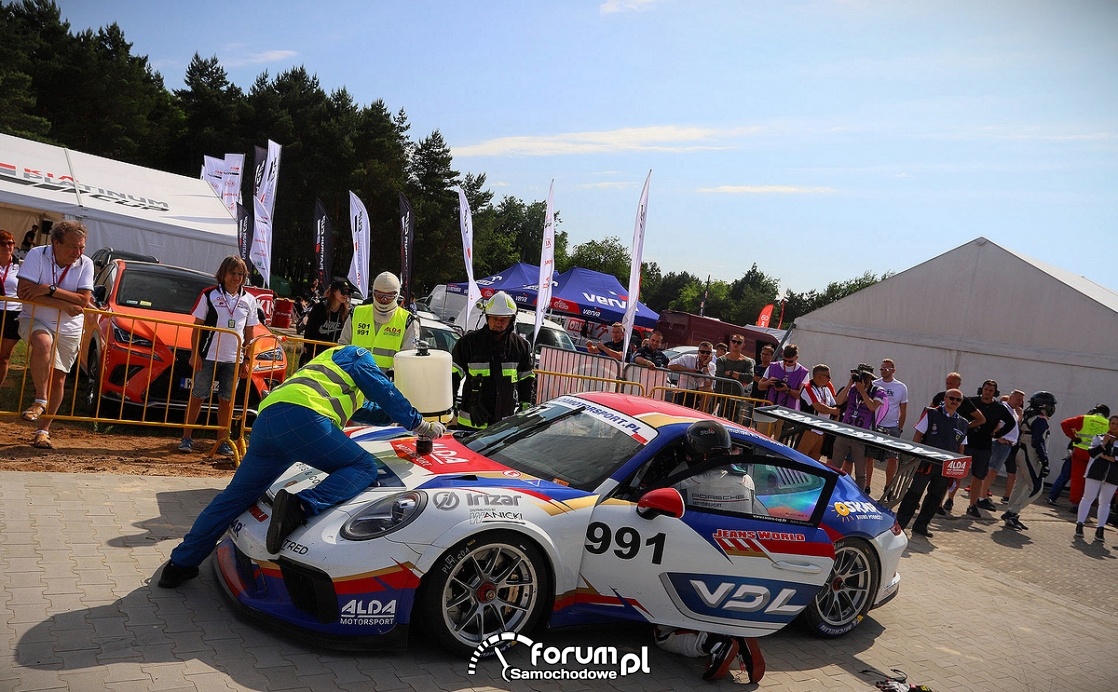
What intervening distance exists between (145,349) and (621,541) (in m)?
5.90

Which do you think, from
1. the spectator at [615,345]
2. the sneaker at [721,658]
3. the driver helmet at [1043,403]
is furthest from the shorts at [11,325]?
the driver helmet at [1043,403]

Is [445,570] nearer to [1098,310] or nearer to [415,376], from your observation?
[415,376]

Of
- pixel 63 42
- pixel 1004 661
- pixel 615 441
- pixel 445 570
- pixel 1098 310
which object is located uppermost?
pixel 63 42

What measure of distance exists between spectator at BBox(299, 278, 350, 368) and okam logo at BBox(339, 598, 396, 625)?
5327mm

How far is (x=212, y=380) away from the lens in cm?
749

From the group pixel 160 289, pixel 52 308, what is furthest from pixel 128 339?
pixel 160 289

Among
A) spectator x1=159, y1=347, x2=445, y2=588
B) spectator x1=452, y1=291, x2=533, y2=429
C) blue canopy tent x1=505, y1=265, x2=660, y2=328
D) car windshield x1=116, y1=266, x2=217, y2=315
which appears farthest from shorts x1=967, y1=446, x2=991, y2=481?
blue canopy tent x1=505, y1=265, x2=660, y2=328

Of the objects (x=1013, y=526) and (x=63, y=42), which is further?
(x=63, y=42)

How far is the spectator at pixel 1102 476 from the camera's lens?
11.1 metres

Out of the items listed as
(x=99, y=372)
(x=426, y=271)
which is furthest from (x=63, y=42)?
(x=99, y=372)

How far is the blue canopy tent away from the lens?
80.8 ft

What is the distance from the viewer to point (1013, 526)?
11.5 metres

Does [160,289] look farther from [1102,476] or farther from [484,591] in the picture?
[1102,476]

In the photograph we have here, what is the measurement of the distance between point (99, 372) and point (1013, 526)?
39.2 ft
